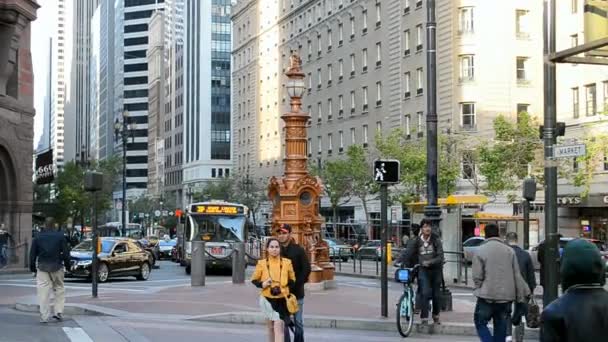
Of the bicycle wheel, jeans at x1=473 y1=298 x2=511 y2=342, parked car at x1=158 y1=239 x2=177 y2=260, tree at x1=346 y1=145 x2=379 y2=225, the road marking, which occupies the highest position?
tree at x1=346 y1=145 x2=379 y2=225

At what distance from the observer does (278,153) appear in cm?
8994

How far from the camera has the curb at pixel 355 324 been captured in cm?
1444

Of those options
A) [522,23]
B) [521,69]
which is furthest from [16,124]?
[522,23]

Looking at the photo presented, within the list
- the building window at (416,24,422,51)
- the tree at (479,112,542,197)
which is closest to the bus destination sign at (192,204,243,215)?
the tree at (479,112,542,197)

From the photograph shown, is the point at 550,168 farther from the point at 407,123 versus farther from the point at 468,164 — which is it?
the point at 407,123

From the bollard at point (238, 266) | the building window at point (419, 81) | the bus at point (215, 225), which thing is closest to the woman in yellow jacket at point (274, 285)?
the bollard at point (238, 266)

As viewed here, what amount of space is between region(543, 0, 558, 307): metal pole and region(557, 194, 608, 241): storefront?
35.9 m

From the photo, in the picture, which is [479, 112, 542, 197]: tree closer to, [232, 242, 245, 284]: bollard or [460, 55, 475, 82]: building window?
[460, 55, 475, 82]: building window

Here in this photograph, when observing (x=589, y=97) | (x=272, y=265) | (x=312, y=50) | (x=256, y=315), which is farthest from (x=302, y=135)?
(x=312, y=50)

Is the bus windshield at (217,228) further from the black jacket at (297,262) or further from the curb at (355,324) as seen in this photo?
the black jacket at (297,262)

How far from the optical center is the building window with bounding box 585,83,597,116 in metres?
47.3

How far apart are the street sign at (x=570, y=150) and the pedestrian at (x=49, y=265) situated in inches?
355

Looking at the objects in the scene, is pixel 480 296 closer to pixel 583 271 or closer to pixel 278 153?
pixel 583 271

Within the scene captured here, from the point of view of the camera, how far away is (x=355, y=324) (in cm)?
1505
